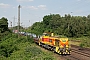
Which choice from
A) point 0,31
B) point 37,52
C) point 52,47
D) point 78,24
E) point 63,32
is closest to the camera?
point 37,52

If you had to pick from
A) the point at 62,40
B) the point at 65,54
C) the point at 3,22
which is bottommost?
the point at 65,54

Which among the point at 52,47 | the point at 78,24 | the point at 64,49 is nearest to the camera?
the point at 64,49

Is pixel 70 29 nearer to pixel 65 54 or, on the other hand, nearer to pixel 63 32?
pixel 63 32

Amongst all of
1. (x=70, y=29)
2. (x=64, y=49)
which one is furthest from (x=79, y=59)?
(x=70, y=29)

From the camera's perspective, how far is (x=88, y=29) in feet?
243

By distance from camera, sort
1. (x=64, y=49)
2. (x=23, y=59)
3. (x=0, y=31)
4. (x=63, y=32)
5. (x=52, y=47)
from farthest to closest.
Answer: (x=63, y=32) → (x=0, y=31) → (x=52, y=47) → (x=64, y=49) → (x=23, y=59)

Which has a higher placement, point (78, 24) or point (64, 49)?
point (78, 24)

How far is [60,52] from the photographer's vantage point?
90.2ft

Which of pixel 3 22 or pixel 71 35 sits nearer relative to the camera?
pixel 3 22

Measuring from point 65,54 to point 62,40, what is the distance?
2.43m

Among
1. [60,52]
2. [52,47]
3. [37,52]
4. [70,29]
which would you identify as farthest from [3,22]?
[37,52]

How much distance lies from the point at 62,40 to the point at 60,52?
1.89 meters

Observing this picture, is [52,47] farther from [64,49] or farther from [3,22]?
[3,22]

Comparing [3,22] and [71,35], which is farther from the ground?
[3,22]
